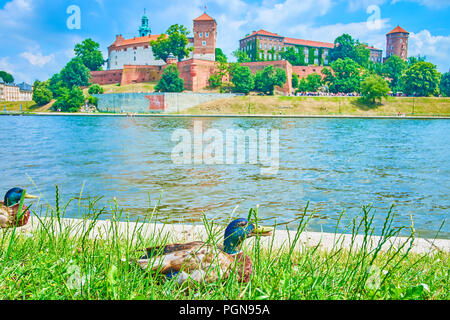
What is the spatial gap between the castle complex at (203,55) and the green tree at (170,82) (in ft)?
10.7

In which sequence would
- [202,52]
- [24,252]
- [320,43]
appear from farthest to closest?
[320,43] → [202,52] → [24,252]

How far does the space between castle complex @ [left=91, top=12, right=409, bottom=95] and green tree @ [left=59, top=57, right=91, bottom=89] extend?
277 centimetres

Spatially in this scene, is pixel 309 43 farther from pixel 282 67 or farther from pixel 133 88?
pixel 133 88

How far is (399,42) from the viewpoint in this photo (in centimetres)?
8250

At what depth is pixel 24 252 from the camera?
241 cm

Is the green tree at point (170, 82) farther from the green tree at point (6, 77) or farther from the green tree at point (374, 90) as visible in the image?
the green tree at point (6, 77)

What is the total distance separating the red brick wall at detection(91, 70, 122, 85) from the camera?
67.9m

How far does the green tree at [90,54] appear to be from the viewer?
242 feet

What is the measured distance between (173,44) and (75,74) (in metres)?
18.0

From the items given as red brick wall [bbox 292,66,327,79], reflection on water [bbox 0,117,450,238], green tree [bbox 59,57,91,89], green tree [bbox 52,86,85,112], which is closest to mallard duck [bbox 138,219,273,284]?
reflection on water [bbox 0,117,450,238]

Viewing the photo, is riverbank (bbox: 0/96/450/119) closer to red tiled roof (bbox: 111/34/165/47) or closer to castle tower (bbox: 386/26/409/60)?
red tiled roof (bbox: 111/34/165/47)
